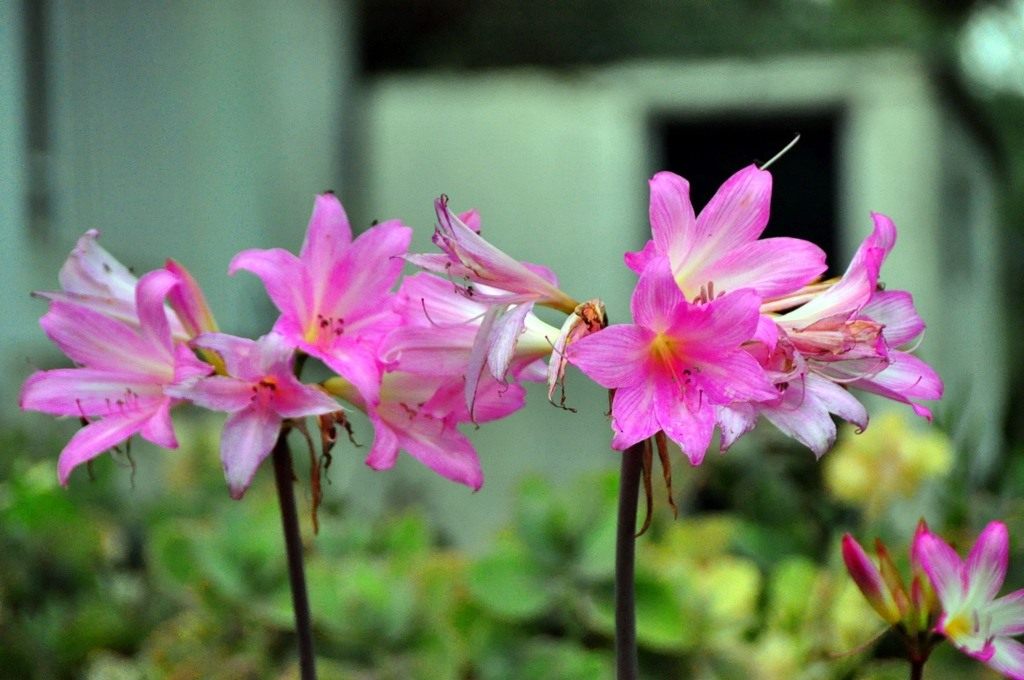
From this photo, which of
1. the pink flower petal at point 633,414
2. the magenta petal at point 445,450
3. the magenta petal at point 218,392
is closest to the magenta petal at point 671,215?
the pink flower petal at point 633,414

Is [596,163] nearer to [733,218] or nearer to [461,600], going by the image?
[461,600]

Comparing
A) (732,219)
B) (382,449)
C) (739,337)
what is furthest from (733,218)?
(382,449)

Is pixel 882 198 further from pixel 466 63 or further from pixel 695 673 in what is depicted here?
pixel 466 63

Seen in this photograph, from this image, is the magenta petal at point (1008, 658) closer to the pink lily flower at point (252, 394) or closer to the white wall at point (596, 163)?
the pink lily flower at point (252, 394)

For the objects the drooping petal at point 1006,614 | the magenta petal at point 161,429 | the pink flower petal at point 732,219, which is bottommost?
the drooping petal at point 1006,614

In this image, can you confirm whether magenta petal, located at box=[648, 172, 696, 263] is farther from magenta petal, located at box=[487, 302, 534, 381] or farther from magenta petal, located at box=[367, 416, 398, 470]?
magenta petal, located at box=[367, 416, 398, 470]

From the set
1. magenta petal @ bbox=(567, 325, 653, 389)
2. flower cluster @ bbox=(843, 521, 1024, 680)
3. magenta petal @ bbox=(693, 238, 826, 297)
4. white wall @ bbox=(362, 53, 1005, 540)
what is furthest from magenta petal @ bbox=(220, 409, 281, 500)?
white wall @ bbox=(362, 53, 1005, 540)
